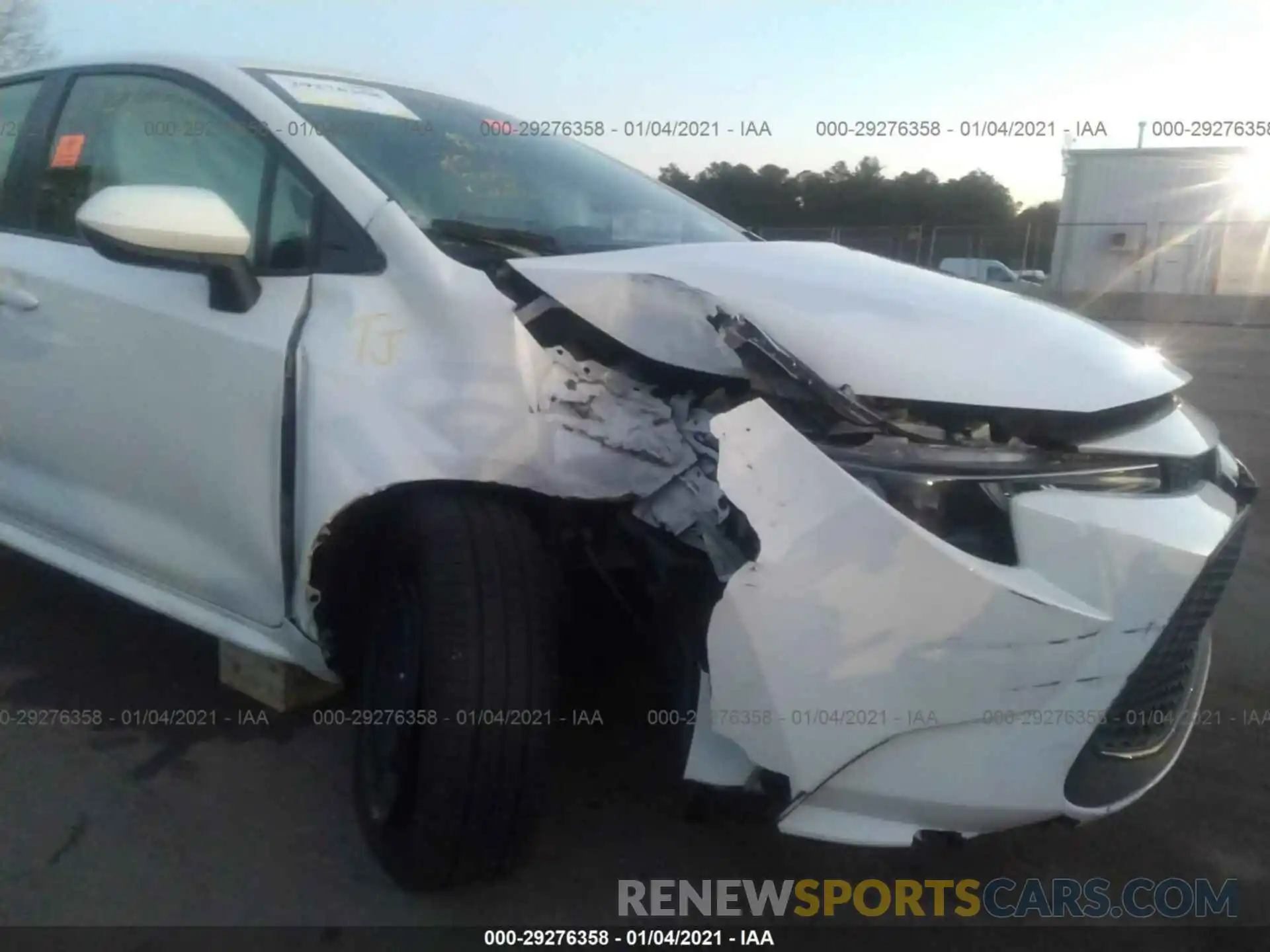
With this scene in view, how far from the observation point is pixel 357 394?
1951mm

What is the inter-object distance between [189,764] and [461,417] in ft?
4.08

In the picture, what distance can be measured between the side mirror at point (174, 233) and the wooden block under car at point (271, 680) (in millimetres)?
902

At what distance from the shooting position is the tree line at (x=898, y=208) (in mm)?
20844

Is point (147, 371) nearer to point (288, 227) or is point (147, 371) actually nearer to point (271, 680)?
point (288, 227)

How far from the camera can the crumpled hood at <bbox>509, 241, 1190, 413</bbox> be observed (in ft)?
5.84

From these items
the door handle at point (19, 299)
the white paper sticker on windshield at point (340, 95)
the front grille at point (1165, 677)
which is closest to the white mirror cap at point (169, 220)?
the white paper sticker on windshield at point (340, 95)

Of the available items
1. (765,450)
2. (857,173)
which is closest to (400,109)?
(765,450)

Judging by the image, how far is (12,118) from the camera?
3066mm

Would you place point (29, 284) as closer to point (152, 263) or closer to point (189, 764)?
point (152, 263)

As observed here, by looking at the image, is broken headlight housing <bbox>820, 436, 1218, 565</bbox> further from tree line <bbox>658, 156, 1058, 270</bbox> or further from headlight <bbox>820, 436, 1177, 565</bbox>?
tree line <bbox>658, 156, 1058, 270</bbox>

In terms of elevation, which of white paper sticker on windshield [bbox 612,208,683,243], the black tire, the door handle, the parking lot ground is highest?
white paper sticker on windshield [bbox 612,208,683,243]

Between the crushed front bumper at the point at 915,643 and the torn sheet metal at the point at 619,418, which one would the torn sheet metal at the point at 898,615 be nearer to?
the crushed front bumper at the point at 915,643

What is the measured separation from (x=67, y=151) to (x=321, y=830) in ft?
6.23

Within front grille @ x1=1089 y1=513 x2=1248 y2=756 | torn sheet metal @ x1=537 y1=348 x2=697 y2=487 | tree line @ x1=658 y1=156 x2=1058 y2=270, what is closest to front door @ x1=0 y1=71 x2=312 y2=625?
torn sheet metal @ x1=537 y1=348 x2=697 y2=487
